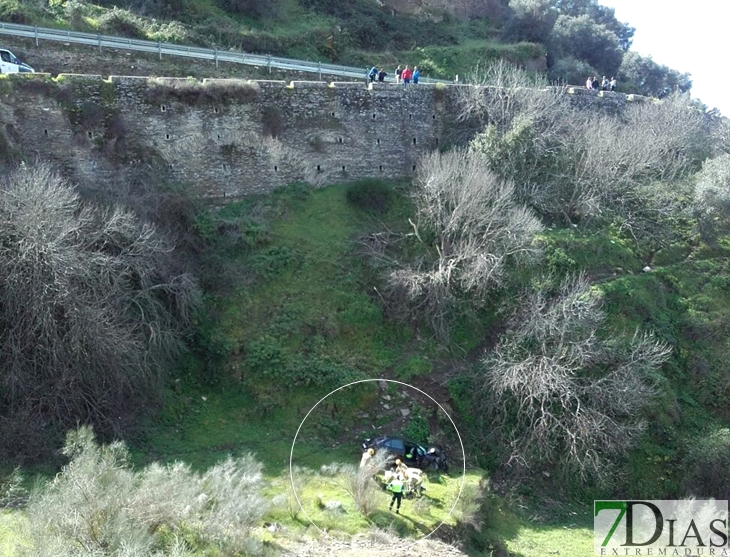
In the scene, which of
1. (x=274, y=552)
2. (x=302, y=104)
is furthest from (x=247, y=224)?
(x=274, y=552)

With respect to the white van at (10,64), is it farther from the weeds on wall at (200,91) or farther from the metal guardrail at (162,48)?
the weeds on wall at (200,91)

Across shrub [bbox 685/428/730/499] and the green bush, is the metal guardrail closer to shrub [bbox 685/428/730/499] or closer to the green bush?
the green bush

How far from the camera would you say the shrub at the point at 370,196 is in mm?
21719

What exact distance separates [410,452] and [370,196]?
9.01m

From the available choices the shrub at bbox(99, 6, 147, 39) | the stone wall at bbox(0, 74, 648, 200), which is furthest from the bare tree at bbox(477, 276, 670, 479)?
Result: the shrub at bbox(99, 6, 147, 39)

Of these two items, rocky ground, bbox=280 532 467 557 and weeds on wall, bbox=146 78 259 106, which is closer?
rocky ground, bbox=280 532 467 557

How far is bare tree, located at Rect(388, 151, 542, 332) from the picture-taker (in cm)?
1825

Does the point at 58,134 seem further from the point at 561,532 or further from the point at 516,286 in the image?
the point at 561,532

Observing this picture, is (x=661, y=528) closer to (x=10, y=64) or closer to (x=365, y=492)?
(x=365, y=492)

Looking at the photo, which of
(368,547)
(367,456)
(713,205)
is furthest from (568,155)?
(368,547)

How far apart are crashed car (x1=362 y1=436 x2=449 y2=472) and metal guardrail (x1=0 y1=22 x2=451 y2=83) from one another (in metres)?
15.4

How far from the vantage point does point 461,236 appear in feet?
62.3

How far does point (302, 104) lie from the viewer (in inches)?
869

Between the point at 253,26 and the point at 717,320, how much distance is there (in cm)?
2314
